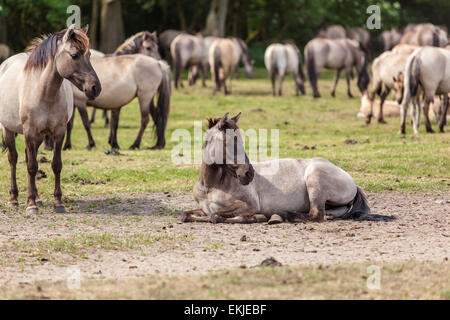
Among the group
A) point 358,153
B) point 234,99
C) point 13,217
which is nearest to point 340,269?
point 13,217

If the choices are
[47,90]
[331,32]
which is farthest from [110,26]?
[47,90]

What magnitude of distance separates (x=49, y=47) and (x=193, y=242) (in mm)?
3149

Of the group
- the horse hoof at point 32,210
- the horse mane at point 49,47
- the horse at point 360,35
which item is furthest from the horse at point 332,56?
the horse hoof at point 32,210

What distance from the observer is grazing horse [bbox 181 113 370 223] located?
863 cm

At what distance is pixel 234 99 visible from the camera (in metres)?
25.9

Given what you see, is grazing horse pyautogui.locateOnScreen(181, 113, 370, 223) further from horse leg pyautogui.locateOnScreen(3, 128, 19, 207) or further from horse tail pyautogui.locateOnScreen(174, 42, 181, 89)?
horse tail pyautogui.locateOnScreen(174, 42, 181, 89)

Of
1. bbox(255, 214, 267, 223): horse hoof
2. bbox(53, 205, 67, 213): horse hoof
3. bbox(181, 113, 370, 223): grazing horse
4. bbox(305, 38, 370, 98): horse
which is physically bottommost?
bbox(53, 205, 67, 213): horse hoof

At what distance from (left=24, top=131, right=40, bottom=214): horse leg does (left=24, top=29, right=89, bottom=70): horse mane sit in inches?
34.2

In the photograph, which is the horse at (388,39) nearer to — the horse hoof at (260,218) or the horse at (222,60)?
the horse at (222,60)

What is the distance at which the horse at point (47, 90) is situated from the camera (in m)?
8.98

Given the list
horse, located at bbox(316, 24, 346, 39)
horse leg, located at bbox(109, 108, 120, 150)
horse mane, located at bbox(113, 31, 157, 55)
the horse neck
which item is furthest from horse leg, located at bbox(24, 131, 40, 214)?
horse, located at bbox(316, 24, 346, 39)

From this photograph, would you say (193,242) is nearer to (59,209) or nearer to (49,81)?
(59,209)

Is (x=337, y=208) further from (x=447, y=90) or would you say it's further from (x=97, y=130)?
(x=97, y=130)

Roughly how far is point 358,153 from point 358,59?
14961 millimetres
